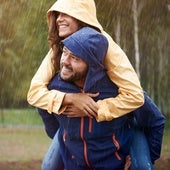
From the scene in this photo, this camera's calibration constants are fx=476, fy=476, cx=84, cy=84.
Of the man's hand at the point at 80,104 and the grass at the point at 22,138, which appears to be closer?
the man's hand at the point at 80,104

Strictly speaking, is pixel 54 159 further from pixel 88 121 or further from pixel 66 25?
pixel 66 25

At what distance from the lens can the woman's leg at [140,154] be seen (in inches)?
40.6

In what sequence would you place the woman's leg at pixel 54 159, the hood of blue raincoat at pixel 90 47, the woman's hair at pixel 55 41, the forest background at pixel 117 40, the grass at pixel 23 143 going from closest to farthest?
1. the hood of blue raincoat at pixel 90 47
2. the woman's hair at pixel 55 41
3. the woman's leg at pixel 54 159
4. the forest background at pixel 117 40
5. the grass at pixel 23 143

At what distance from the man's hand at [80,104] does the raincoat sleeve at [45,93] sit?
0.02 metres

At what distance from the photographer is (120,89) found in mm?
964

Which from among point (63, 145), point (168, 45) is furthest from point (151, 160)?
point (168, 45)

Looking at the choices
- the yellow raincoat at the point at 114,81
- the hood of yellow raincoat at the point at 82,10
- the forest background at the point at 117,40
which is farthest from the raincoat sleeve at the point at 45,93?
the forest background at the point at 117,40

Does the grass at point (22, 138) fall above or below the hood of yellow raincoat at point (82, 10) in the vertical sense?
below

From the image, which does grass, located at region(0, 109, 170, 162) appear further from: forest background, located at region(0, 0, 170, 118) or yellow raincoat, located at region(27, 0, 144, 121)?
yellow raincoat, located at region(27, 0, 144, 121)

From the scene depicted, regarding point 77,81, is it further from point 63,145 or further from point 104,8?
point 104,8

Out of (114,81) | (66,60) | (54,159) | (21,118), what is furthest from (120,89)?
(21,118)

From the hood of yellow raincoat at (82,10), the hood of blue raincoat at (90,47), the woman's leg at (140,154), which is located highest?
the hood of yellow raincoat at (82,10)

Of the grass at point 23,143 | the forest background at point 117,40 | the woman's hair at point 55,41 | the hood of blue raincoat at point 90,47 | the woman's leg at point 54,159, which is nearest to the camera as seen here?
the hood of blue raincoat at point 90,47

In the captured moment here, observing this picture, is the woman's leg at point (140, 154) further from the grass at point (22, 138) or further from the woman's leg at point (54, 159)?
the grass at point (22, 138)
